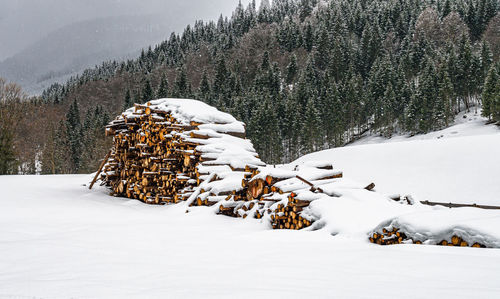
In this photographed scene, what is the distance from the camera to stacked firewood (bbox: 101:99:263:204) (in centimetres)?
1134

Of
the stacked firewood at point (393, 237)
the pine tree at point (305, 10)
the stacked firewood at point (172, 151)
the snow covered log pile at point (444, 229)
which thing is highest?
the pine tree at point (305, 10)

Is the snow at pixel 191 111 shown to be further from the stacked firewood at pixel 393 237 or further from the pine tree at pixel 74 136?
the pine tree at pixel 74 136

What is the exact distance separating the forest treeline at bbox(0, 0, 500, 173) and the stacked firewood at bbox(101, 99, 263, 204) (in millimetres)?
21944

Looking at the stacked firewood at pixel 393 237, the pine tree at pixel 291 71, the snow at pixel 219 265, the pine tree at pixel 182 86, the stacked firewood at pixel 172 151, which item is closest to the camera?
the snow at pixel 219 265

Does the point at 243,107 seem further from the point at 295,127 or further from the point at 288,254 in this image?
the point at 288,254

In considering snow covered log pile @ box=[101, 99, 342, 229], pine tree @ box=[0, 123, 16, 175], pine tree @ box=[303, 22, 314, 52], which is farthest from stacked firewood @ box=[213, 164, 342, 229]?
pine tree @ box=[303, 22, 314, 52]

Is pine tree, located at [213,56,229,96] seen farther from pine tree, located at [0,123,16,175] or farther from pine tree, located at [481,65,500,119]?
pine tree, located at [0,123,16,175]

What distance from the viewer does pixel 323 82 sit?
75875 millimetres

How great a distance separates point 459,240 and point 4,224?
26.5 ft

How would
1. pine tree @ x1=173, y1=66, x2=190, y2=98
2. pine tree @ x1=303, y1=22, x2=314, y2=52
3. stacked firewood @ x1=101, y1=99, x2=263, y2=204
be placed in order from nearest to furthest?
stacked firewood @ x1=101, y1=99, x2=263, y2=204, pine tree @ x1=173, y1=66, x2=190, y2=98, pine tree @ x1=303, y1=22, x2=314, y2=52

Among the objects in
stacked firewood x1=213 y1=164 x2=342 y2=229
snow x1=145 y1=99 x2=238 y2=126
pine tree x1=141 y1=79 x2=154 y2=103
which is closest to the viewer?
stacked firewood x1=213 y1=164 x2=342 y2=229

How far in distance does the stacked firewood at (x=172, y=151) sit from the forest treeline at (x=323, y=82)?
21.9 meters

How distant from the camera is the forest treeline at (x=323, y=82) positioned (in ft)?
193

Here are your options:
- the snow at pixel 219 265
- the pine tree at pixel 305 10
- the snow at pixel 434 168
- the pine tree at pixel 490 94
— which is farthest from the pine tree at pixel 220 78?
the snow at pixel 219 265
